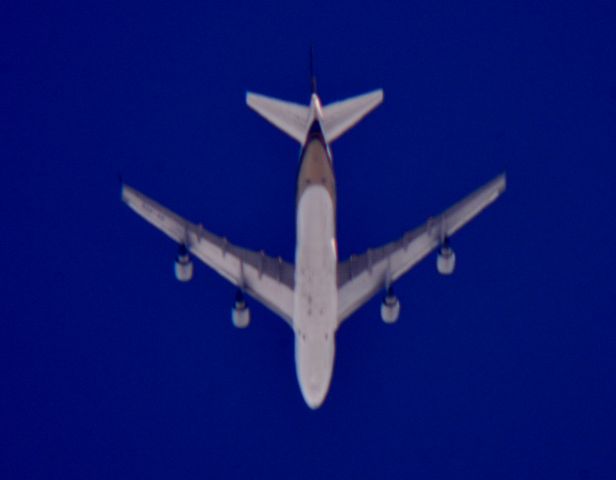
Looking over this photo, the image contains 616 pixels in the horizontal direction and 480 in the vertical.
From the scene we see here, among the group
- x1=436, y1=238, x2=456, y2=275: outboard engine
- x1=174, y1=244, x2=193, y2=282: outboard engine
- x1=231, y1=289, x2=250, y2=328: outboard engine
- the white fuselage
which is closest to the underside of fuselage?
the white fuselage

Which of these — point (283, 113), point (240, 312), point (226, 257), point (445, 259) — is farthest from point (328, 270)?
point (283, 113)

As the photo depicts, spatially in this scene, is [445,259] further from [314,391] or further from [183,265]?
[183,265]

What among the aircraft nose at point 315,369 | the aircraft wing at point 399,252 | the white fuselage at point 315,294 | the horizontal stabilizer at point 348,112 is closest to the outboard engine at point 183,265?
the white fuselage at point 315,294

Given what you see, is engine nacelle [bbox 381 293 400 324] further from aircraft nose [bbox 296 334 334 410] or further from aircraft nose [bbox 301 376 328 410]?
aircraft nose [bbox 301 376 328 410]

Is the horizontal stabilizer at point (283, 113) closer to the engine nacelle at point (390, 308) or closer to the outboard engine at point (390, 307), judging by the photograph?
the outboard engine at point (390, 307)

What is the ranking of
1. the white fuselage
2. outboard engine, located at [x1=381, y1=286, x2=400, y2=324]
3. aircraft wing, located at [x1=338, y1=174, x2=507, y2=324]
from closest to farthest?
the white fuselage, outboard engine, located at [x1=381, y1=286, x2=400, y2=324], aircraft wing, located at [x1=338, y1=174, x2=507, y2=324]

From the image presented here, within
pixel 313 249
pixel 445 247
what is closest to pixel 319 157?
pixel 313 249
